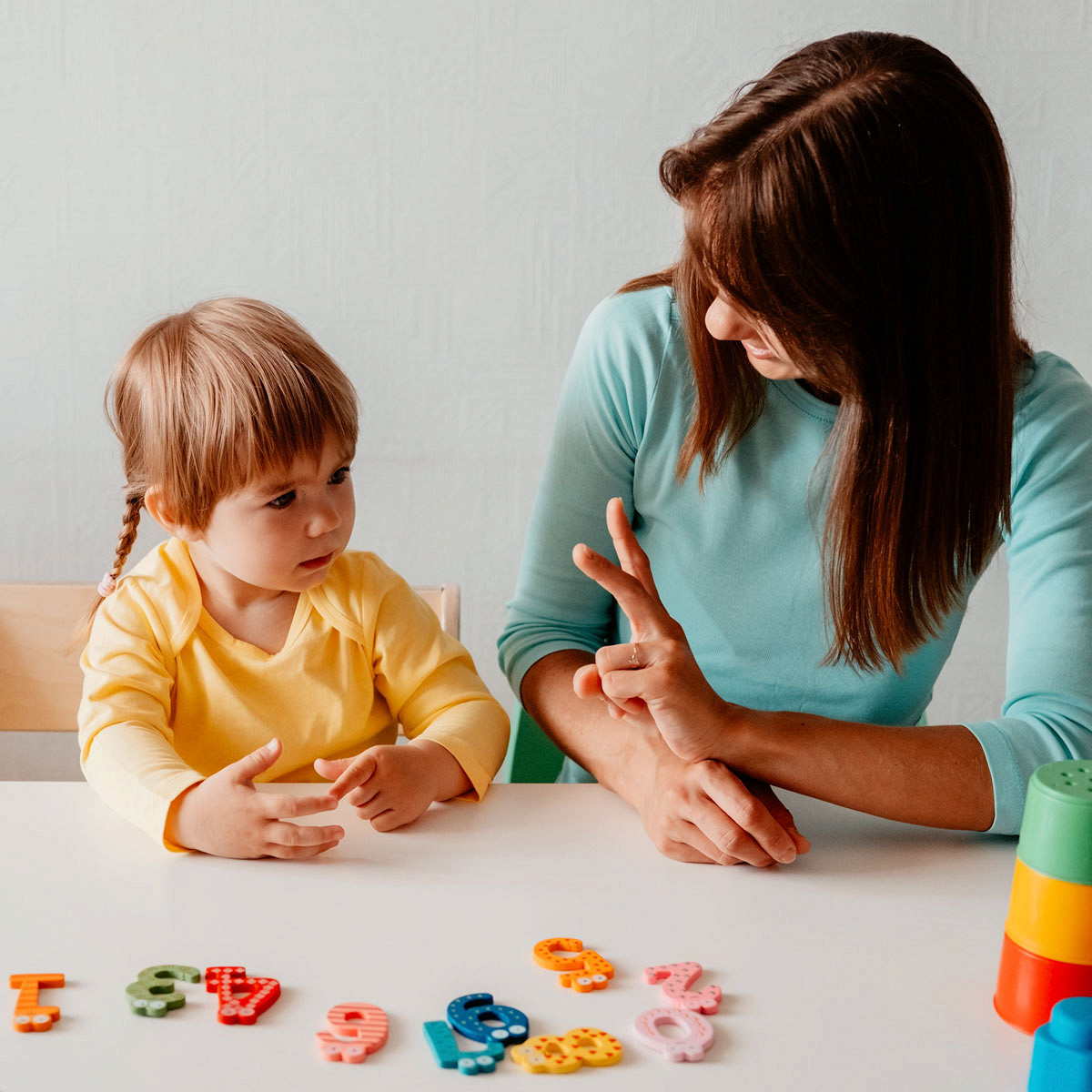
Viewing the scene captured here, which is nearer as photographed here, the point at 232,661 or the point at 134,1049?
the point at 134,1049

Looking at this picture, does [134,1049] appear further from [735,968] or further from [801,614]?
Answer: [801,614]

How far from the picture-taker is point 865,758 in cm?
88

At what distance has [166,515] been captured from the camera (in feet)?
3.40

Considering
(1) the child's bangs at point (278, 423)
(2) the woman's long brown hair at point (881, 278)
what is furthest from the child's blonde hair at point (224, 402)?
Result: (2) the woman's long brown hair at point (881, 278)

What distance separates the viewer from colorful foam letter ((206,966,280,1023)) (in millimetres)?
642

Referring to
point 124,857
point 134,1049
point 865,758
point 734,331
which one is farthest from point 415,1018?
point 734,331

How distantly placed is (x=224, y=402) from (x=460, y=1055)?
0.58 m

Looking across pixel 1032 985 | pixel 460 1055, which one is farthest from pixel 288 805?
pixel 1032 985

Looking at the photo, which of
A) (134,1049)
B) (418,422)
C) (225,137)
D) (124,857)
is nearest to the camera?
(134,1049)

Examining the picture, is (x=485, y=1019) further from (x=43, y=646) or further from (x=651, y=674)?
(x=43, y=646)

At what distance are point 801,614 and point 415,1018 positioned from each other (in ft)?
1.88

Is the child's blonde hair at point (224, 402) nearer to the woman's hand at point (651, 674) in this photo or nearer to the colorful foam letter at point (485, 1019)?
the woman's hand at point (651, 674)

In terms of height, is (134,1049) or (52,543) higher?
(134,1049)

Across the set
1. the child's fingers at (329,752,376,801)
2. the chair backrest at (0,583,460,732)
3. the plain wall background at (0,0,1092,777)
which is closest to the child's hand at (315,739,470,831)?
the child's fingers at (329,752,376,801)
